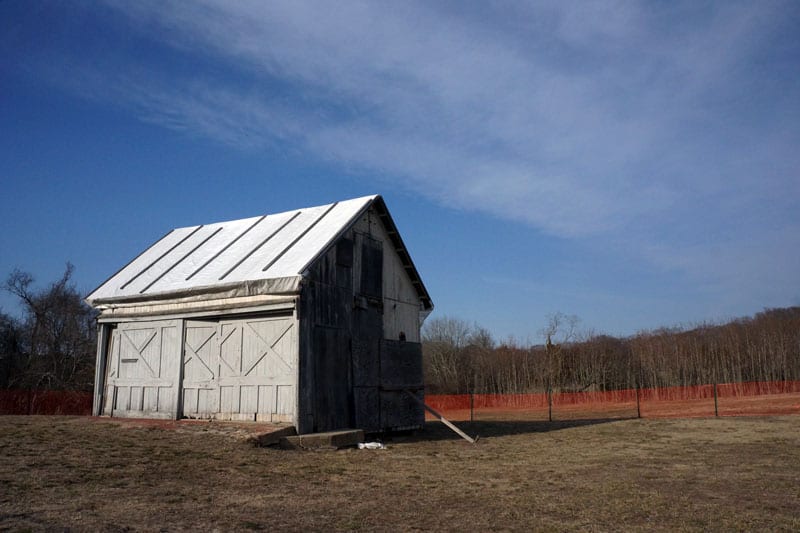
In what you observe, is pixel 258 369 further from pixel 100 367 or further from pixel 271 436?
pixel 100 367

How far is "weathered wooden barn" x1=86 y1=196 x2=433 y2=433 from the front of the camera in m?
15.4

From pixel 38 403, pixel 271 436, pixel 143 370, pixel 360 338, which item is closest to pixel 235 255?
pixel 143 370

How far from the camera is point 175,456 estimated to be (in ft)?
38.4

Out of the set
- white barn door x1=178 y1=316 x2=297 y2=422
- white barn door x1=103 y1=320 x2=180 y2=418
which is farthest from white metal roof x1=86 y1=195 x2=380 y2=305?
white barn door x1=178 y1=316 x2=297 y2=422

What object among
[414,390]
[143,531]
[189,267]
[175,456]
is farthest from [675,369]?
[143,531]

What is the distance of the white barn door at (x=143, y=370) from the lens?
667 inches

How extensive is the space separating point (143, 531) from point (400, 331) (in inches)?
545

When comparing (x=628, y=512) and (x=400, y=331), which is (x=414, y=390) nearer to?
(x=400, y=331)

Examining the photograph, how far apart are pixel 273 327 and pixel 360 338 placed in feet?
9.92

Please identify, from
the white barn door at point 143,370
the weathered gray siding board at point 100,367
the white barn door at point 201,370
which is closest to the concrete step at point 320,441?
the white barn door at point 201,370

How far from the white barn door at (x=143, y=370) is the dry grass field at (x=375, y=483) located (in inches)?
46.1

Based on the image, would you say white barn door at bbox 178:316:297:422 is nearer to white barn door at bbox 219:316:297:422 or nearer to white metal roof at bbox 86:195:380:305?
white barn door at bbox 219:316:297:422

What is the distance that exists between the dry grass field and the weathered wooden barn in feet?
4.76

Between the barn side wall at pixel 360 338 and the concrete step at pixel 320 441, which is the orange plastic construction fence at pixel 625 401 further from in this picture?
the concrete step at pixel 320 441
